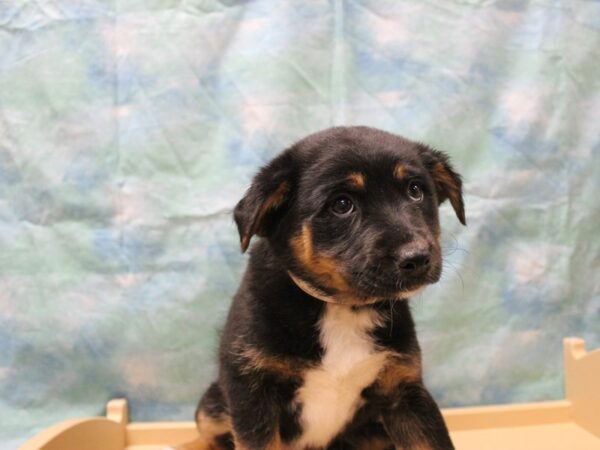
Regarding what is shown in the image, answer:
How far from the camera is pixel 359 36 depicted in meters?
3.30

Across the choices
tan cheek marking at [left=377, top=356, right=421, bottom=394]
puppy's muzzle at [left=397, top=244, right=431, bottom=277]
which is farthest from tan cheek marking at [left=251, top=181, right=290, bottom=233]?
tan cheek marking at [left=377, top=356, right=421, bottom=394]

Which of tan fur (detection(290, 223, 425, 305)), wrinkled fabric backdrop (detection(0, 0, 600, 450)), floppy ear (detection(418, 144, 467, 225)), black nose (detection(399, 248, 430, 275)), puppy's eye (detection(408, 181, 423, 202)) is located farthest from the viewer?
wrinkled fabric backdrop (detection(0, 0, 600, 450))

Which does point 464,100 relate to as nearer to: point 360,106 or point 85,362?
point 360,106

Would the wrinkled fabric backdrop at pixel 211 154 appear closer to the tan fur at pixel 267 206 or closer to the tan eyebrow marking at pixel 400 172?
the tan fur at pixel 267 206

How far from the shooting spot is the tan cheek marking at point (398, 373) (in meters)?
2.35

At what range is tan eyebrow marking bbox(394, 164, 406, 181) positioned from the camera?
223 centimetres

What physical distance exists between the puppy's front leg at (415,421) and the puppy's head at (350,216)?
1.45ft

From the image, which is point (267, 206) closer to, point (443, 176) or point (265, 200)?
point (265, 200)

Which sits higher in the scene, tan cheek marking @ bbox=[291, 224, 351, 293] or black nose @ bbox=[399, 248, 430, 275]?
black nose @ bbox=[399, 248, 430, 275]

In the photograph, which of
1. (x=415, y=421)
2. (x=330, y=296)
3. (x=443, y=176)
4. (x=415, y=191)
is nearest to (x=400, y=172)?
(x=415, y=191)

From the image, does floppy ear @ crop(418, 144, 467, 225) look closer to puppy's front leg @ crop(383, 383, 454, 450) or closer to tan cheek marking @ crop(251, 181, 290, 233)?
tan cheek marking @ crop(251, 181, 290, 233)

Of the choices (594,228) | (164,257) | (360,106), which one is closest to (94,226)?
(164,257)

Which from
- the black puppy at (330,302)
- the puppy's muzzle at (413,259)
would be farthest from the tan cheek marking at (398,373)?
the puppy's muzzle at (413,259)

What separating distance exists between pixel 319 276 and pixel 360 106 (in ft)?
4.47
